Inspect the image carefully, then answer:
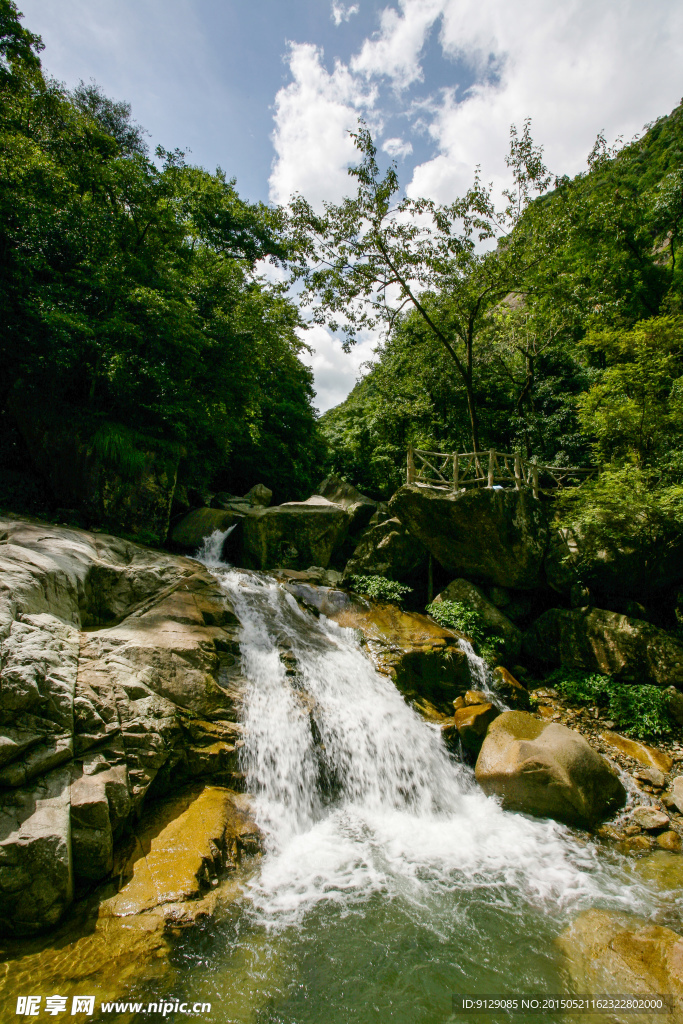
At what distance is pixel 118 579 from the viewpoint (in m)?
7.15

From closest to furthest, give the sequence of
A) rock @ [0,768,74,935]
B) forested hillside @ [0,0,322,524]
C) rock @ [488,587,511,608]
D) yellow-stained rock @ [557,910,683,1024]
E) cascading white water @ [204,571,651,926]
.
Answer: yellow-stained rock @ [557,910,683,1024] → rock @ [0,768,74,935] → cascading white water @ [204,571,651,926] → forested hillside @ [0,0,322,524] → rock @ [488,587,511,608]

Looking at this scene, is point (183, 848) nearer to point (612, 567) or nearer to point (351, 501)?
point (612, 567)

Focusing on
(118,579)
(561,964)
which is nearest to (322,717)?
(561,964)


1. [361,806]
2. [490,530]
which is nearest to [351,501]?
[490,530]

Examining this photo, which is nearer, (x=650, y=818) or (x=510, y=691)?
(x=650, y=818)

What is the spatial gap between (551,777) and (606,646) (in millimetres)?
4490

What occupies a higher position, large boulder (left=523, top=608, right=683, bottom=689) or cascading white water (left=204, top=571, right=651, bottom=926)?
large boulder (left=523, top=608, right=683, bottom=689)

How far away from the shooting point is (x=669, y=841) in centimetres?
540

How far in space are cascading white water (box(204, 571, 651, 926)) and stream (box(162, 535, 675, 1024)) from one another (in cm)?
2

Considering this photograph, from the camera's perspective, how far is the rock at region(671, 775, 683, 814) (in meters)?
6.09

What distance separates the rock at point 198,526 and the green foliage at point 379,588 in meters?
4.70

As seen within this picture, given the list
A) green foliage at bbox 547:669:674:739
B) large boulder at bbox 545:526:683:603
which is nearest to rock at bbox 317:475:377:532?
large boulder at bbox 545:526:683:603

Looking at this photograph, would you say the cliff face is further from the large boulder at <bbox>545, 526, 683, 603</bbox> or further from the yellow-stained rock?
the large boulder at <bbox>545, 526, 683, 603</bbox>

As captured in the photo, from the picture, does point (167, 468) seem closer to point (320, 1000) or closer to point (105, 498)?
point (105, 498)
